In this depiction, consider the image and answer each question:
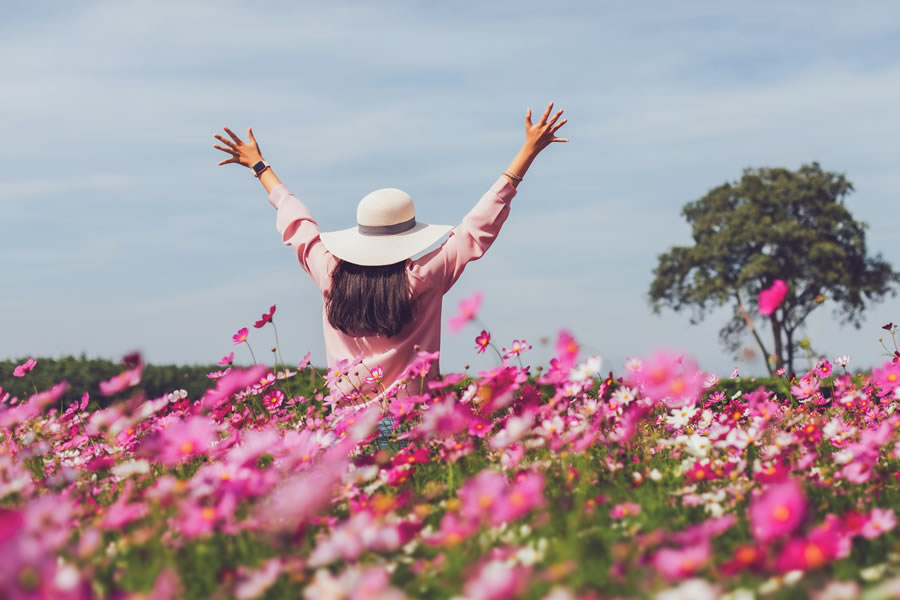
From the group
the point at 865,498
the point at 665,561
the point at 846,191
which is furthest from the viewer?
the point at 846,191

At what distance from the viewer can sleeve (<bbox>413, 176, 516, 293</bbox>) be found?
5062mm

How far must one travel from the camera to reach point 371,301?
5.06 metres

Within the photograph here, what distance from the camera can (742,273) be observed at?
27016mm

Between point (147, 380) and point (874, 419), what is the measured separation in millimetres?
11580

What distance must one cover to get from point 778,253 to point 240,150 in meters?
25.6

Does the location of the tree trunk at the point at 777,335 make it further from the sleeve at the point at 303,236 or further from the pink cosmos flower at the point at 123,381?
the pink cosmos flower at the point at 123,381

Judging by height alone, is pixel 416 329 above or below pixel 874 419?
above

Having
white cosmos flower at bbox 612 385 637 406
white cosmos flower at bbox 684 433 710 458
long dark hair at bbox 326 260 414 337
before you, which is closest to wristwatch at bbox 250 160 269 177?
long dark hair at bbox 326 260 414 337

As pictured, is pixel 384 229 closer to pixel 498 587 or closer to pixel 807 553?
pixel 807 553

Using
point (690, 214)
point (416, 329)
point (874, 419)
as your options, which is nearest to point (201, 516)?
point (416, 329)

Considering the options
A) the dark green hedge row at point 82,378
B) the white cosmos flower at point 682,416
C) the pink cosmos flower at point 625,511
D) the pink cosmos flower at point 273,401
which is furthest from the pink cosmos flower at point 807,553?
the dark green hedge row at point 82,378

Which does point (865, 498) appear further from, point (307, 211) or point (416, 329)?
point (307, 211)

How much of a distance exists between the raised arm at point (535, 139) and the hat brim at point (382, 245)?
0.59 m

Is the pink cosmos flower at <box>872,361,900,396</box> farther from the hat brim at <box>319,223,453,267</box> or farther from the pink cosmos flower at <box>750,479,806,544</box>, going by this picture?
the pink cosmos flower at <box>750,479,806,544</box>
